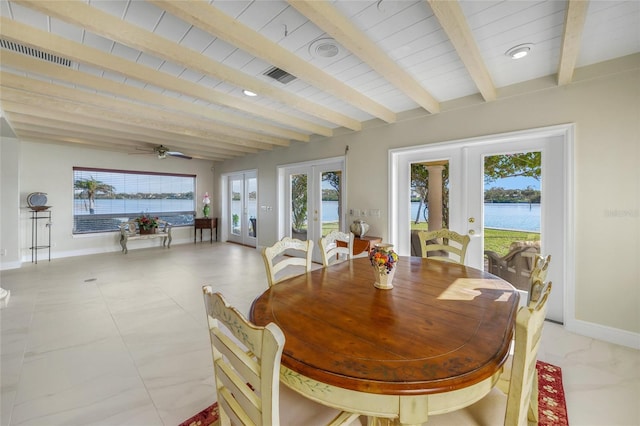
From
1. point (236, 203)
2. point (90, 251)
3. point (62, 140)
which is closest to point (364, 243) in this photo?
point (236, 203)

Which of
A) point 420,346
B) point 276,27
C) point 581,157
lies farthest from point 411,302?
point 581,157

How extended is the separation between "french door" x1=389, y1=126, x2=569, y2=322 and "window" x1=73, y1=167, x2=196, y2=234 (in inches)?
256

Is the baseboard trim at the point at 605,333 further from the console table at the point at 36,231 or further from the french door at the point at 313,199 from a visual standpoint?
the console table at the point at 36,231

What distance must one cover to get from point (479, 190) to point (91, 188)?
8131 millimetres

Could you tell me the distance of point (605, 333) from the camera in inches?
102

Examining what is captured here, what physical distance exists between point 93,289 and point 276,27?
168 inches

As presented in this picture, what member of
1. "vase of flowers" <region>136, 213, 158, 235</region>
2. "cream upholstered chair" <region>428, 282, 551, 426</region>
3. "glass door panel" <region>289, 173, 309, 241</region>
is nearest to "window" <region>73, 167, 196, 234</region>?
"vase of flowers" <region>136, 213, 158, 235</region>

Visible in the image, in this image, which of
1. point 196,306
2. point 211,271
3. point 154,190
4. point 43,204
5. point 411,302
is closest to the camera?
point 411,302

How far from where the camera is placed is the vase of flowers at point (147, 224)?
6949 millimetres

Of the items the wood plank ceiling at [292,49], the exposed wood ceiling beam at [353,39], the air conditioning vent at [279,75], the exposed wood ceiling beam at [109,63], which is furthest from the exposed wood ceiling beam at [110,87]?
the exposed wood ceiling beam at [353,39]

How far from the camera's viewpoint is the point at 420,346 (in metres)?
1.03

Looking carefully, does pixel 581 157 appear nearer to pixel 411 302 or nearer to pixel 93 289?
pixel 411 302

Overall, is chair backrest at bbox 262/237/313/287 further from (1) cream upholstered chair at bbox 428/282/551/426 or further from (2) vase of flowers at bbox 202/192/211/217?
(2) vase of flowers at bbox 202/192/211/217

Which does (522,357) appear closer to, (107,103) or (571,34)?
(571,34)
